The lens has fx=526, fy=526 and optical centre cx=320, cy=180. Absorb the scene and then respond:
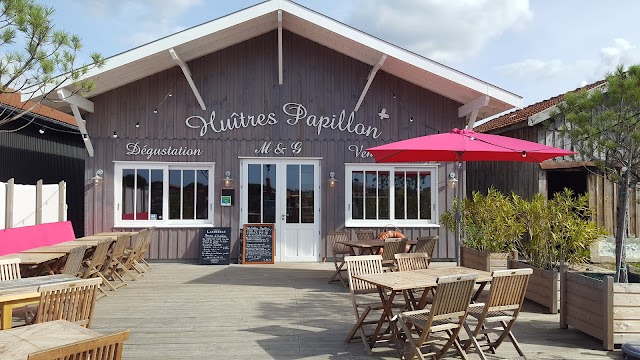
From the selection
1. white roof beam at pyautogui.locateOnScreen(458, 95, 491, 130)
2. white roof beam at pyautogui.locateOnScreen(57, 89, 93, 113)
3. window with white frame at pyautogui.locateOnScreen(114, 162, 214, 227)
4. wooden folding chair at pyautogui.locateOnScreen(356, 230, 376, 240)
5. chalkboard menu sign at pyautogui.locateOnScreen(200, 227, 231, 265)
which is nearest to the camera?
white roof beam at pyautogui.locateOnScreen(57, 89, 93, 113)

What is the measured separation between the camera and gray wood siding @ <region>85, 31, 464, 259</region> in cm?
1014

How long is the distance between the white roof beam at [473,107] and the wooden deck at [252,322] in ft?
13.5

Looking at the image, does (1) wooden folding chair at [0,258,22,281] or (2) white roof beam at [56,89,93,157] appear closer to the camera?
(1) wooden folding chair at [0,258,22,281]

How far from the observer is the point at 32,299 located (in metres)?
3.98

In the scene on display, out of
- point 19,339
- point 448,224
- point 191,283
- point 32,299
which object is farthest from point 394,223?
point 19,339

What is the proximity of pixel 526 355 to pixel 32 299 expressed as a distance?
4.04m

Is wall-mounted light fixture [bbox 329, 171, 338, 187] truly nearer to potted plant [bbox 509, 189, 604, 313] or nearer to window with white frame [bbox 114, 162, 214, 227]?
window with white frame [bbox 114, 162, 214, 227]

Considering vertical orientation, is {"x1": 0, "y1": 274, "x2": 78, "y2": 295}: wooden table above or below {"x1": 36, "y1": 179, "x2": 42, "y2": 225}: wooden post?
below

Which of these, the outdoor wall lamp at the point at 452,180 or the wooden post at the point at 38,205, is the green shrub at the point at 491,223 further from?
the wooden post at the point at 38,205

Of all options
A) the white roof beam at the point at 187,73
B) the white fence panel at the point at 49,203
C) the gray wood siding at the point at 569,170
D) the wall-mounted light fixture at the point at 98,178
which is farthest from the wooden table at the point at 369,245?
the white fence panel at the point at 49,203

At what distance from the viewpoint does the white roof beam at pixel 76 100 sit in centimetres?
895

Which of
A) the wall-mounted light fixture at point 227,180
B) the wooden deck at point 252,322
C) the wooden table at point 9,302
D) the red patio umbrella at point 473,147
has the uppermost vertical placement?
the red patio umbrella at point 473,147

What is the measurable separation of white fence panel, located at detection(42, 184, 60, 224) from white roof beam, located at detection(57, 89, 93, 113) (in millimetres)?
1701

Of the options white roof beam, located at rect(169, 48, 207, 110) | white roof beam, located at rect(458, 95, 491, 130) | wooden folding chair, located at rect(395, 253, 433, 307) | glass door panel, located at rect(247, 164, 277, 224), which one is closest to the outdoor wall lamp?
white roof beam, located at rect(458, 95, 491, 130)
